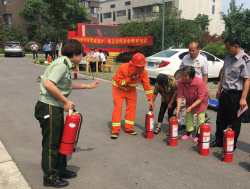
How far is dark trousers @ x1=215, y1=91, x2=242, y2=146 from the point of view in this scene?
4070mm

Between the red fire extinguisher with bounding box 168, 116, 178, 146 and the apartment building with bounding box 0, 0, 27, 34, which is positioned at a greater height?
the apartment building with bounding box 0, 0, 27, 34

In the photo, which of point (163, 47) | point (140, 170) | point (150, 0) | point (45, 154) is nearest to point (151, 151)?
point (140, 170)

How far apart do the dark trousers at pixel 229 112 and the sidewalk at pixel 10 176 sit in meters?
3.20

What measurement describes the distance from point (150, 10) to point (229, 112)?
55784mm

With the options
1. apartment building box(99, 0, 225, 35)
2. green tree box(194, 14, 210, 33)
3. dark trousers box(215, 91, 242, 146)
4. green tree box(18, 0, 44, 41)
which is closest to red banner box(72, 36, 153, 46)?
dark trousers box(215, 91, 242, 146)

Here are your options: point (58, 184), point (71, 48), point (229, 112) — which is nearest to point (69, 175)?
point (58, 184)

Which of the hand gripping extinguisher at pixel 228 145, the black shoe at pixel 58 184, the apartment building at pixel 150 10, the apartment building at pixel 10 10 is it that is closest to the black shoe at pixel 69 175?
the black shoe at pixel 58 184

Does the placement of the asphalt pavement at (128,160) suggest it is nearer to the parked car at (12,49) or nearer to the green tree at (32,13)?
the parked car at (12,49)

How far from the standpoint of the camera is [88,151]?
4258 mm

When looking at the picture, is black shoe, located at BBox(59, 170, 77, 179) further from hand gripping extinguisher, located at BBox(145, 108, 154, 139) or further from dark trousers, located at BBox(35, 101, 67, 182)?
hand gripping extinguisher, located at BBox(145, 108, 154, 139)

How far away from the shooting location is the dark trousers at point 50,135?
113 inches

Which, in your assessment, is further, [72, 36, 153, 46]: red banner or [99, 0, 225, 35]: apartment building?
[99, 0, 225, 35]: apartment building

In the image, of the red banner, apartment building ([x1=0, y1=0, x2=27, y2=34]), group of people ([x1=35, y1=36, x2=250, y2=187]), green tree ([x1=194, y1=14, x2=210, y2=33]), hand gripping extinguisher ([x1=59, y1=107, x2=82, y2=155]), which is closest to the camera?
group of people ([x1=35, y1=36, x2=250, y2=187])

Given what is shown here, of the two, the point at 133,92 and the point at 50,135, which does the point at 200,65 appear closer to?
the point at 133,92
